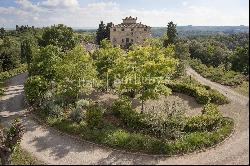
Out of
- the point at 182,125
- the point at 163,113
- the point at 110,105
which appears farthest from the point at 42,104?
the point at 182,125

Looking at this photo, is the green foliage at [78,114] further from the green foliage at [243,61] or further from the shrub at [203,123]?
the green foliage at [243,61]

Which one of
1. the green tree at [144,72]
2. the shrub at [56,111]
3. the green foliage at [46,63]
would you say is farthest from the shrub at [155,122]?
the green foliage at [46,63]

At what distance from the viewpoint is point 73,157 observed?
26.0m

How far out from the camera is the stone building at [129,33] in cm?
8156

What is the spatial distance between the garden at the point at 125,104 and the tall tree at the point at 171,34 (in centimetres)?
3217

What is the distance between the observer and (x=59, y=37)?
63000 millimetres

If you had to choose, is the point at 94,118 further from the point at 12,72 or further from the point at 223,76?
the point at 12,72

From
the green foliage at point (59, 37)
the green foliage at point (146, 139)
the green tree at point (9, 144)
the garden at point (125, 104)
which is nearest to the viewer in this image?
the green tree at point (9, 144)

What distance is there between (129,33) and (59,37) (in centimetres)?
2328

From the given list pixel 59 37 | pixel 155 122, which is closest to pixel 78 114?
pixel 155 122

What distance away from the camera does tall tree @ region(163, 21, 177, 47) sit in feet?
241

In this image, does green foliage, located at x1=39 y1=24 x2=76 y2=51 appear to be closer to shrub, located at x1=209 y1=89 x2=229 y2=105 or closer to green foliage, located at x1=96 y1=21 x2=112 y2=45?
green foliage, located at x1=96 y1=21 x2=112 y2=45

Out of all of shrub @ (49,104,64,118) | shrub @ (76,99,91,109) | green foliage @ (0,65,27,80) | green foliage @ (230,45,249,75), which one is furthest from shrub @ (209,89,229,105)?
green foliage @ (0,65,27,80)

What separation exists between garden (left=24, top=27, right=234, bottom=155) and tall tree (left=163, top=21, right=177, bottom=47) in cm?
3217
